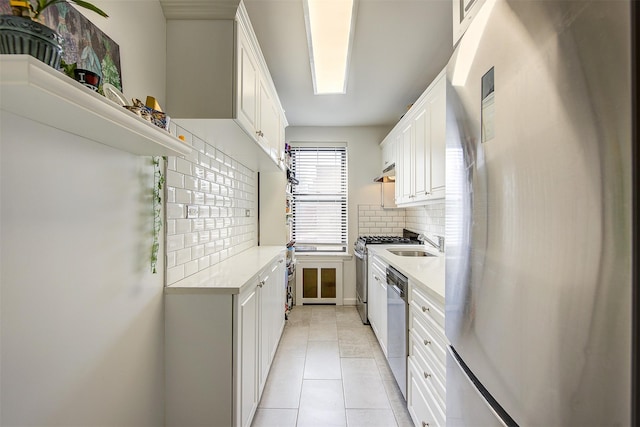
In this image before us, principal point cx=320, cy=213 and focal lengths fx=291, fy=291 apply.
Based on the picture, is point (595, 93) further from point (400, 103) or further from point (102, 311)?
point (400, 103)

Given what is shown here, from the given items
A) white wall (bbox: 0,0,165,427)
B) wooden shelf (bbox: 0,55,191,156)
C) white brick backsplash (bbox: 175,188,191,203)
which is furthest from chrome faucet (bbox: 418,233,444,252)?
wooden shelf (bbox: 0,55,191,156)

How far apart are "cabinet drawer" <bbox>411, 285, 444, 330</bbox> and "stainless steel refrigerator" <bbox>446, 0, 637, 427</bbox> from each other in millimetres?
489

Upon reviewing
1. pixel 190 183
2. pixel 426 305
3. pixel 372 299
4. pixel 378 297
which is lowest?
pixel 372 299

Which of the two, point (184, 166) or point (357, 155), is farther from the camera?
point (357, 155)

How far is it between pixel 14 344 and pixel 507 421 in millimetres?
1199

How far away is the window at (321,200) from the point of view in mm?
4402

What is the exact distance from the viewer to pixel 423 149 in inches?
99.7

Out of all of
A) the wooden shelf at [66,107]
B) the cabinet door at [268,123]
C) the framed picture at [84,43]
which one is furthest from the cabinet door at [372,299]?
the framed picture at [84,43]

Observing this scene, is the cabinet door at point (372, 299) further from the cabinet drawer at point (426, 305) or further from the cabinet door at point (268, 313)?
the cabinet drawer at point (426, 305)

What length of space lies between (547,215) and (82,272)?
1.28 metres

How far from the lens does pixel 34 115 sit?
75 cm

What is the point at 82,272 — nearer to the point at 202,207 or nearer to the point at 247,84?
the point at 202,207

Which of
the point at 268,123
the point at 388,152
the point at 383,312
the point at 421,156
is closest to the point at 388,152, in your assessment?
the point at 388,152

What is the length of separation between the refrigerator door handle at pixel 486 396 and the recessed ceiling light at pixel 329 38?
1.96m
